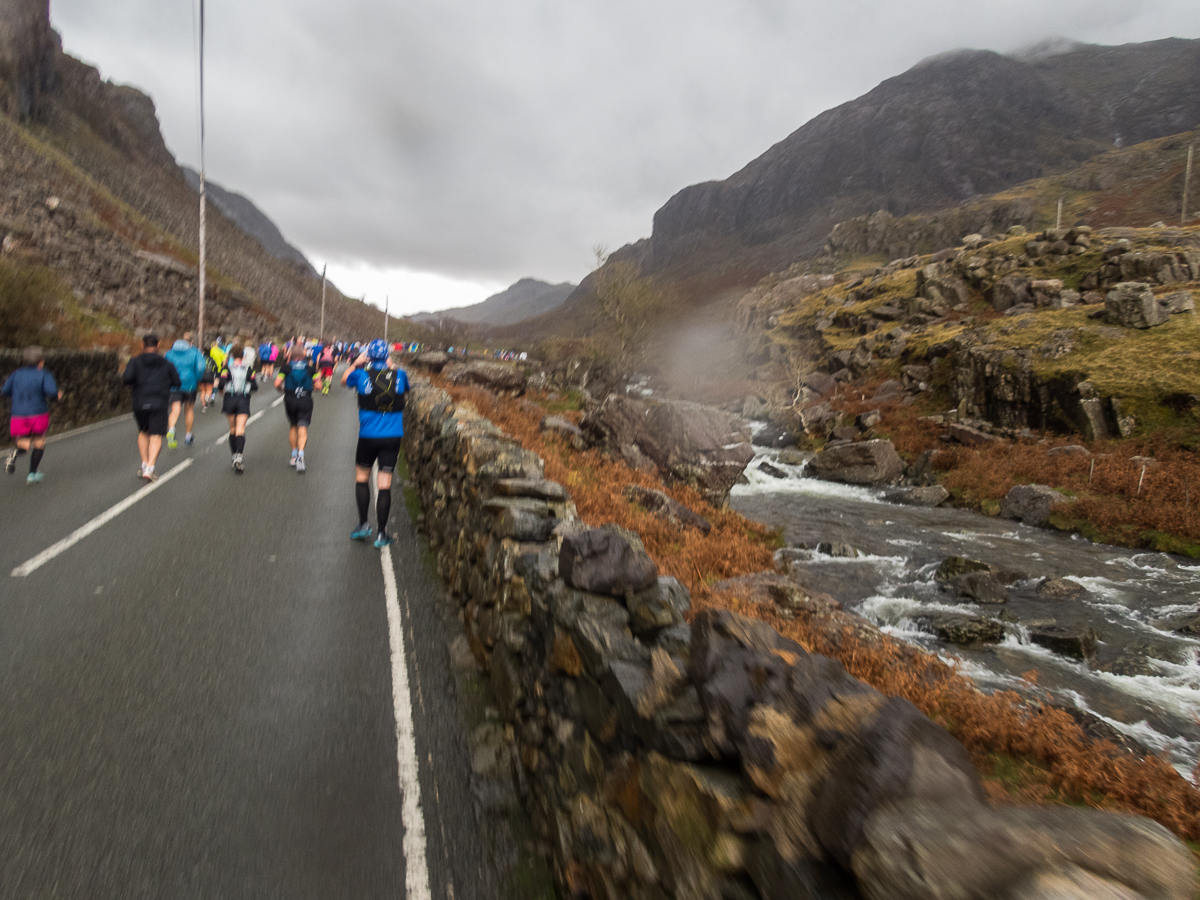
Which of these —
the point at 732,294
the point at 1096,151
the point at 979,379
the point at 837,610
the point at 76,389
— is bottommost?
the point at 837,610

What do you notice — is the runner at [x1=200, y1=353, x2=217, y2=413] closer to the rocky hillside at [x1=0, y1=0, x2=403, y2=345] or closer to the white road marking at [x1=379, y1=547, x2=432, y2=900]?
the rocky hillside at [x1=0, y1=0, x2=403, y2=345]

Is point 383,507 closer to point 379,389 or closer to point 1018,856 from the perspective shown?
point 379,389

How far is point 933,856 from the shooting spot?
4.85ft

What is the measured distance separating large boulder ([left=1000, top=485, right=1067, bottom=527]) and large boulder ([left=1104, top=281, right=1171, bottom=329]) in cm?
1217

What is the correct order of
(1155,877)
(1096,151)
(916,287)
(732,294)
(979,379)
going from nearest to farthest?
(1155,877), (979,379), (916,287), (732,294), (1096,151)

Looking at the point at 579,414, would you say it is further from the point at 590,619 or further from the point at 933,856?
the point at 933,856

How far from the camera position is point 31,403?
940cm

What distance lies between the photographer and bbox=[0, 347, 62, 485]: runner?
937 cm

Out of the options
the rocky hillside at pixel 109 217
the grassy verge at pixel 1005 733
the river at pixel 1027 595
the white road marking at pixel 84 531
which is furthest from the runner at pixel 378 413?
the rocky hillside at pixel 109 217

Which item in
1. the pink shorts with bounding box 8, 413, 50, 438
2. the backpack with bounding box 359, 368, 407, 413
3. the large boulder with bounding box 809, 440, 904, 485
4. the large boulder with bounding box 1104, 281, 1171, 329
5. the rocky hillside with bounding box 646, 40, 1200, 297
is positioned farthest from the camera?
the rocky hillside with bounding box 646, 40, 1200, 297

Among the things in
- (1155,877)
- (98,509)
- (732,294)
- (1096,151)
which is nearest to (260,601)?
(98,509)

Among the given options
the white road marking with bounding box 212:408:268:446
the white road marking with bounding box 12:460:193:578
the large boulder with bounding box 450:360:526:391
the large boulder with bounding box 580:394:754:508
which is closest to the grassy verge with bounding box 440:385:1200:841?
the white road marking with bounding box 12:460:193:578

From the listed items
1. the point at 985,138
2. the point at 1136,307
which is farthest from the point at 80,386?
the point at 985,138

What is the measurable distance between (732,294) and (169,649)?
13303 centimetres
